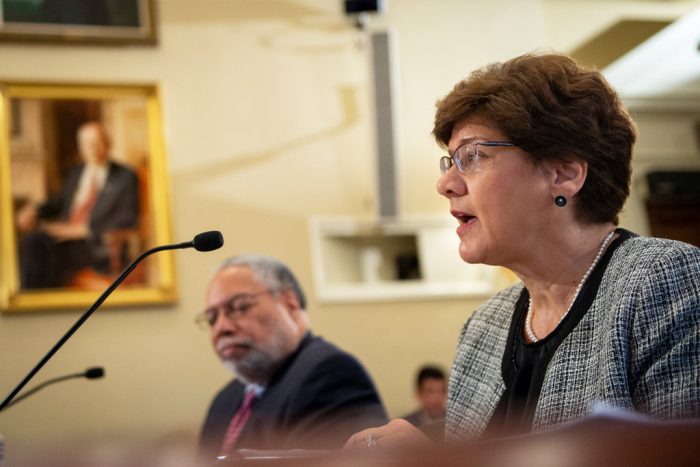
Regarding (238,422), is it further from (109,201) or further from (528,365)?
(109,201)

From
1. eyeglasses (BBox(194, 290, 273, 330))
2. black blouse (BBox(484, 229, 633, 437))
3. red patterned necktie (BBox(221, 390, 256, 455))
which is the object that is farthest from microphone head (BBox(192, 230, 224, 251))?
eyeglasses (BBox(194, 290, 273, 330))

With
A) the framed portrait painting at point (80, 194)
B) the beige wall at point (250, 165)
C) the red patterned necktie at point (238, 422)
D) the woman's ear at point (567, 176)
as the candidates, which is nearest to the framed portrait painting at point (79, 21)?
the beige wall at point (250, 165)

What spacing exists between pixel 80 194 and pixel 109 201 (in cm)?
21

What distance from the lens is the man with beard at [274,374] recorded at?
9.64 ft

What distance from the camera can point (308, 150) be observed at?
22.5ft

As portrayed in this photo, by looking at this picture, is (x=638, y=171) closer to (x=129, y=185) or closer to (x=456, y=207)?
(x=129, y=185)

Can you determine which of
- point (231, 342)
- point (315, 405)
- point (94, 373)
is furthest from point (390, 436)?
point (231, 342)

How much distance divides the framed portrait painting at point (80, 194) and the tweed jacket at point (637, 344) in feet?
15.8

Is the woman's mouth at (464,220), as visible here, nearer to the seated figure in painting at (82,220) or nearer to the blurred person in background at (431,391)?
the blurred person in background at (431,391)

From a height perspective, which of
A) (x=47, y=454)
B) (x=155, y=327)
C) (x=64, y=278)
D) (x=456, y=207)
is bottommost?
(x=155, y=327)

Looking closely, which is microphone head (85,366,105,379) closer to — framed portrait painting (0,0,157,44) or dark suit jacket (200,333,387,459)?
dark suit jacket (200,333,387,459)

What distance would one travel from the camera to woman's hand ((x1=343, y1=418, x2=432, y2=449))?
5.89 ft

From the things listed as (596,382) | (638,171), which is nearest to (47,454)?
(596,382)

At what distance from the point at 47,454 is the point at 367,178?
6.09 m
